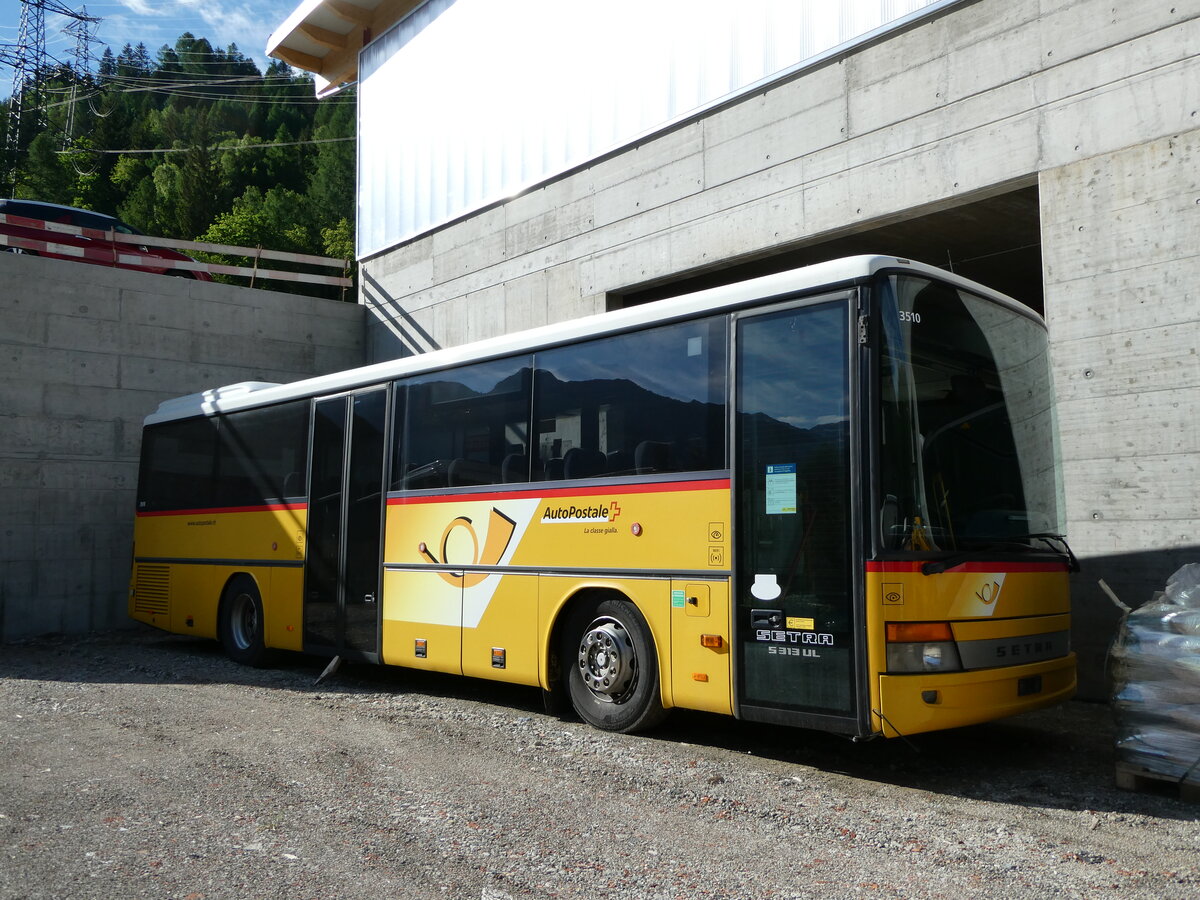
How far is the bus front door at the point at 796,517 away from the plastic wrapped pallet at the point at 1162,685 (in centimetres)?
156

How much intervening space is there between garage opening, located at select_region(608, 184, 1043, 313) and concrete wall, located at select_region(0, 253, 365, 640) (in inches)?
272

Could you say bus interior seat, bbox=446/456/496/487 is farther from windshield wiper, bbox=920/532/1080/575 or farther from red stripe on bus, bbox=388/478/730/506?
windshield wiper, bbox=920/532/1080/575

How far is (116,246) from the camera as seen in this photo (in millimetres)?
18438

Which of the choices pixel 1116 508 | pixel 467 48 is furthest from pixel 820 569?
pixel 467 48

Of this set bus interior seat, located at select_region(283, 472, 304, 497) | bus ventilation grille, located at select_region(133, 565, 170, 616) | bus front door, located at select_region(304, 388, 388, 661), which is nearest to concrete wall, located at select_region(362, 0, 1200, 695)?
bus front door, located at select_region(304, 388, 388, 661)

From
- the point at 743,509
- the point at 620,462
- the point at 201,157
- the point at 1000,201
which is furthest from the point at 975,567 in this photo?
the point at 201,157

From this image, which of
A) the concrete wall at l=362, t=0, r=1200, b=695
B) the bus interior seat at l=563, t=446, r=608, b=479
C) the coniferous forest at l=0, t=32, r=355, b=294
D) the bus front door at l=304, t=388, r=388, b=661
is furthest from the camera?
the coniferous forest at l=0, t=32, r=355, b=294

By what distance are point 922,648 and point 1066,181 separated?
5269 mm

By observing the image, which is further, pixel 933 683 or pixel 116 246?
pixel 116 246

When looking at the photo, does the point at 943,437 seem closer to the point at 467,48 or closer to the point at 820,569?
the point at 820,569

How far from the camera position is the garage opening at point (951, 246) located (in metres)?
10.6

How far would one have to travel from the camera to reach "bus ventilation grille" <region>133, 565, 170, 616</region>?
13.0 m

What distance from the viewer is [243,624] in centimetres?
1175

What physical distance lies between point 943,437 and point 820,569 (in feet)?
3.44
